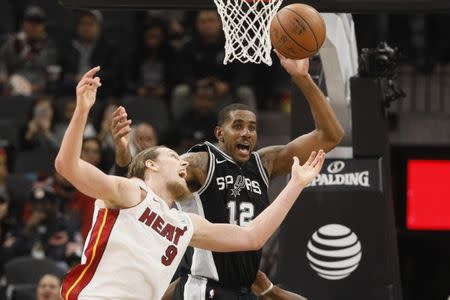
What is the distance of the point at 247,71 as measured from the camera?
1259 centimetres

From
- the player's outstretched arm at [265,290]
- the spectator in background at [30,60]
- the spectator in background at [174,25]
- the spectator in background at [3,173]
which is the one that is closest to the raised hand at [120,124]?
the player's outstretched arm at [265,290]

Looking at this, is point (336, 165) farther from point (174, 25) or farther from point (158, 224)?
point (174, 25)

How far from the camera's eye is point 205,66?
1229 cm

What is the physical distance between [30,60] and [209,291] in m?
6.67

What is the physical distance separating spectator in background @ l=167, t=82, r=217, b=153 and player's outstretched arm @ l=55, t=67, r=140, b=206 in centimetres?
603

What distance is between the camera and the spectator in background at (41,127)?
12.0 metres

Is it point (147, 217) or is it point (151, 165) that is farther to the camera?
point (151, 165)

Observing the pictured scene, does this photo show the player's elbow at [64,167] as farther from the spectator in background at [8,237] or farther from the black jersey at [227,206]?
the spectator in background at [8,237]

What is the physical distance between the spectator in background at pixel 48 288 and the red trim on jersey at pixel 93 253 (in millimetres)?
4245

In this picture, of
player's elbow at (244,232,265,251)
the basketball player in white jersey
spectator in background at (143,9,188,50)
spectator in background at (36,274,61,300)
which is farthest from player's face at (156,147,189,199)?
spectator in background at (143,9,188,50)

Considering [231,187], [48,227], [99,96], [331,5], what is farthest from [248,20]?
[99,96]

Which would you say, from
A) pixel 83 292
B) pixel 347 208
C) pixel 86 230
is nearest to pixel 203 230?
pixel 83 292

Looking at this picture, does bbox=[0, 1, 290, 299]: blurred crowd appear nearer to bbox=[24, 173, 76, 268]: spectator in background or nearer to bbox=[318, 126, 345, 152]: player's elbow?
bbox=[24, 173, 76, 268]: spectator in background

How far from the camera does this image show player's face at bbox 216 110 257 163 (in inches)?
273
